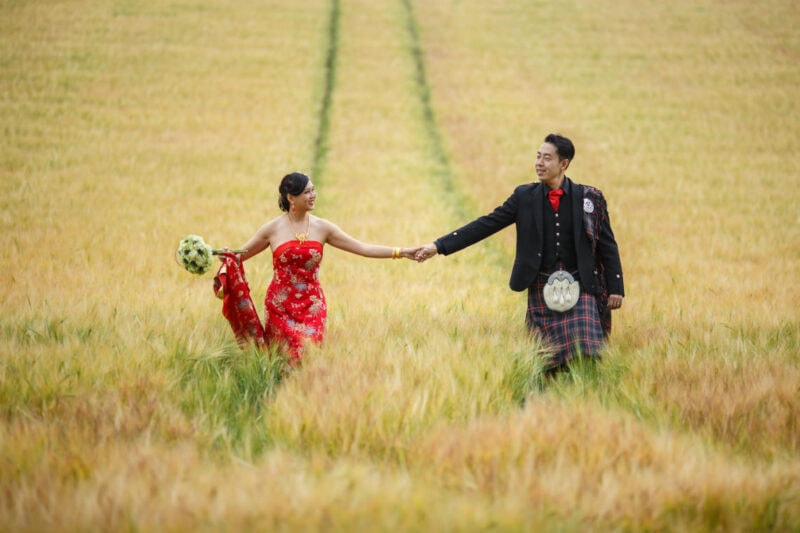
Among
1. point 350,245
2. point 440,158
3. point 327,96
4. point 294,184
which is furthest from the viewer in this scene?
point 327,96

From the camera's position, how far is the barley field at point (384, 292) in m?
2.26

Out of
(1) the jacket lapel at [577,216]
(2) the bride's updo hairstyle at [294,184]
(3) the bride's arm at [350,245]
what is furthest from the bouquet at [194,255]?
(1) the jacket lapel at [577,216]

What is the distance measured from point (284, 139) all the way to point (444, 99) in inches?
232

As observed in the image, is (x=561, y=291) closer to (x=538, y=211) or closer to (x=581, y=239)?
(x=581, y=239)

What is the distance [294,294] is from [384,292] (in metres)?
1.87

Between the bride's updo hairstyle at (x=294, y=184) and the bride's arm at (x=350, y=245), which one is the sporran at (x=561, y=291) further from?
the bride's updo hairstyle at (x=294, y=184)

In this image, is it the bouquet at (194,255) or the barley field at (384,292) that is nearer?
the barley field at (384,292)

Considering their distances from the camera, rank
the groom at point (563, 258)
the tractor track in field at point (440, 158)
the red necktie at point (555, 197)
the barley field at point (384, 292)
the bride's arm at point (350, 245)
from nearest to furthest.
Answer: the barley field at point (384, 292) < the groom at point (563, 258) < the red necktie at point (555, 197) < the bride's arm at point (350, 245) < the tractor track in field at point (440, 158)

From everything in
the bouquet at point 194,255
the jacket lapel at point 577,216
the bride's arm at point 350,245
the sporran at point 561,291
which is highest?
the jacket lapel at point 577,216

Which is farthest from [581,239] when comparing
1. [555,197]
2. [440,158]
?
[440,158]

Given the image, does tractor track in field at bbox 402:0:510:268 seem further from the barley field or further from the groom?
the groom

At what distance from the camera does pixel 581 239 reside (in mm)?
4449

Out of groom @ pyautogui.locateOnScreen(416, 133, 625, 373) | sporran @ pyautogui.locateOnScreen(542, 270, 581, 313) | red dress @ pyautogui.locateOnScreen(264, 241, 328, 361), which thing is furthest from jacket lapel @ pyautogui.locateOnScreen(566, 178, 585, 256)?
red dress @ pyautogui.locateOnScreen(264, 241, 328, 361)

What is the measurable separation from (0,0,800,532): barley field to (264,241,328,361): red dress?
0.27 m
